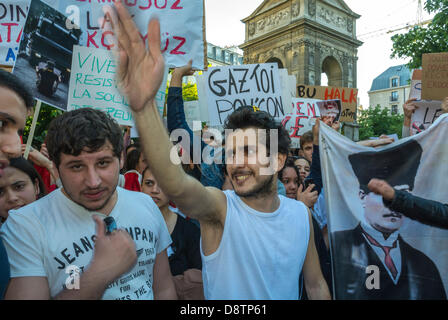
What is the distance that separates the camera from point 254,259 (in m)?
1.78

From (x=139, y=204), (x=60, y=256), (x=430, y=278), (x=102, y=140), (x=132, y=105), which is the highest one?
(x=132, y=105)

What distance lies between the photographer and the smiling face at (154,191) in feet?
8.83

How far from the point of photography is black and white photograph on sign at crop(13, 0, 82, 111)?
10.7 ft

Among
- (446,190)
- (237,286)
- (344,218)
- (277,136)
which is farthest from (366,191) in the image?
(237,286)

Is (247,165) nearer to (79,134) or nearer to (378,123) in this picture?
(79,134)

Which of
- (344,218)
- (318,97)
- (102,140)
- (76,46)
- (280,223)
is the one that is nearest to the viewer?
(102,140)

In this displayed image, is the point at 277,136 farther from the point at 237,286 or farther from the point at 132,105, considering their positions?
the point at 132,105

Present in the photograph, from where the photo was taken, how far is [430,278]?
2.42 metres

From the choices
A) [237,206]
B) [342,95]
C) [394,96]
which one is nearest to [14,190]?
[237,206]

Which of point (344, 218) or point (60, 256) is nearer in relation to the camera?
point (60, 256)

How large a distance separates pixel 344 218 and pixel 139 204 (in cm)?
159

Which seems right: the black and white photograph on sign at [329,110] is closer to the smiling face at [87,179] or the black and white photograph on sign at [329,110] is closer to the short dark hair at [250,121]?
the short dark hair at [250,121]

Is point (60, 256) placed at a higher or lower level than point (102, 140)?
lower

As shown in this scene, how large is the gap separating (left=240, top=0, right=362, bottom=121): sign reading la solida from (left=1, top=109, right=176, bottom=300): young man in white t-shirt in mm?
24206
